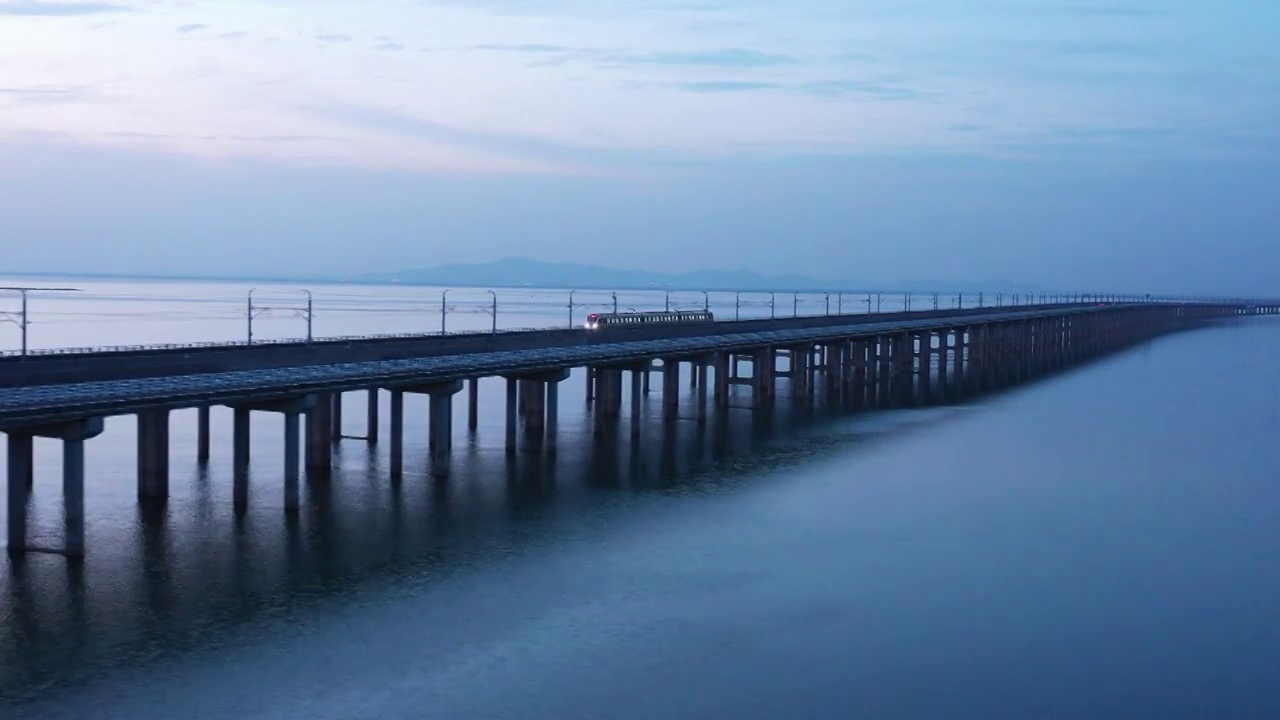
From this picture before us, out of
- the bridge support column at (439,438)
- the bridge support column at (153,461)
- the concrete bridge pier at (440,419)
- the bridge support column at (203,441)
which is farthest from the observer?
the bridge support column at (203,441)

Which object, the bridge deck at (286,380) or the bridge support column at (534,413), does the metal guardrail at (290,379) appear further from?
the bridge support column at (534,413)

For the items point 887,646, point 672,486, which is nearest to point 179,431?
point 672,486

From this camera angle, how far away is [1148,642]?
57.3ft

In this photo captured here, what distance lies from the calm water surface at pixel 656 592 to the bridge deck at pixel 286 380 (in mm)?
2091

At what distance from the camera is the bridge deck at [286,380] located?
58.0ft

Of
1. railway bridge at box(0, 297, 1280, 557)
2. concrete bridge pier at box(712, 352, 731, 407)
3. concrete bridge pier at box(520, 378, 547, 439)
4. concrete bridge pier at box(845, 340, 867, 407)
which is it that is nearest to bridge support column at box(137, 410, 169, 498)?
railway bridge at box(0, 297, 1280, 557)

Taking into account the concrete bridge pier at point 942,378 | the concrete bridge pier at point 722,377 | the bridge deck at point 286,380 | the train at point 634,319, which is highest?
the train at point 634,319

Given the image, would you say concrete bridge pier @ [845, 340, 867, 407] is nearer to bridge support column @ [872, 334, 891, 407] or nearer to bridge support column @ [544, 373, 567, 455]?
bridge support column @ [872, 334, 891, 407]

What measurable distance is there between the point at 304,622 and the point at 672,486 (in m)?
11.5

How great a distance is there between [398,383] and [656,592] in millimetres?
7617

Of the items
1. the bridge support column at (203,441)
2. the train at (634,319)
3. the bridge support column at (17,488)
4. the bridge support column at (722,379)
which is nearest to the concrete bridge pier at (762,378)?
the bridge support column at (722,379)

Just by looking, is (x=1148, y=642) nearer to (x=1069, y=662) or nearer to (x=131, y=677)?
(x=1069, y=662)

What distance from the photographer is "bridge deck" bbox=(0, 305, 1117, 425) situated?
17688mm

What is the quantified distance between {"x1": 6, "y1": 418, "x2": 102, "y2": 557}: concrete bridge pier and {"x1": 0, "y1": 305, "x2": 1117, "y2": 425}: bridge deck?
0.29 m
